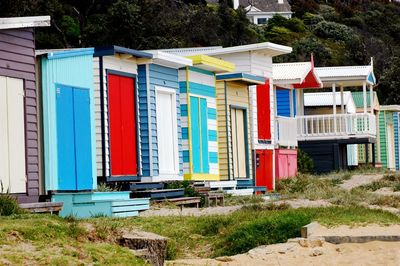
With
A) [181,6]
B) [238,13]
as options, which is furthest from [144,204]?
[238,13]

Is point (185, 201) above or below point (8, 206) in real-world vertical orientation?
below

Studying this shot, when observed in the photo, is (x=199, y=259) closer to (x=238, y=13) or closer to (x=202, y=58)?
(x=202, y=58)

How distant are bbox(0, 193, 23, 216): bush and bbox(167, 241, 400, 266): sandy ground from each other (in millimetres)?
3398

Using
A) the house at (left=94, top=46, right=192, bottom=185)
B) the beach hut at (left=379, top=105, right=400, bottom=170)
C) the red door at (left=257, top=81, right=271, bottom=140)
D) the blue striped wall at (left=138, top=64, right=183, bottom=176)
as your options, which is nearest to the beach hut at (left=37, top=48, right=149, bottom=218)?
the house at (left=94, top=46, right=192, bottom=185)

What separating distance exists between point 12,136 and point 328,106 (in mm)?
29173

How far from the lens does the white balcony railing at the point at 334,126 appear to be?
136 ft

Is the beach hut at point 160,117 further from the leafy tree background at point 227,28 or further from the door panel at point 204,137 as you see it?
the leafy tree background at point 227,28

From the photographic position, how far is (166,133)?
25.2 meters

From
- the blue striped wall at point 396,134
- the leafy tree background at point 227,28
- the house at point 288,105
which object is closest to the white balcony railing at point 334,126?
the house at point 288,105

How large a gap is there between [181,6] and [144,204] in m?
52.1

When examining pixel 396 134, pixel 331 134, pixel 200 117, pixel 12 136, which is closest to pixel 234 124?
pixel 200 117

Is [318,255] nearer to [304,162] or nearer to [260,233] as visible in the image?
[260,233]

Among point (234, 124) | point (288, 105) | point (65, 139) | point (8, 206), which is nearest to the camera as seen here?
point (8, 206)

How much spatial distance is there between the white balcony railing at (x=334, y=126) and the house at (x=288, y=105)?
76 centimetres
